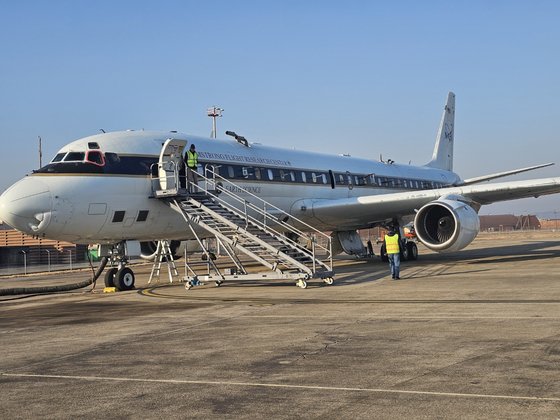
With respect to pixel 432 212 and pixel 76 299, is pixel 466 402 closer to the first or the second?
pixel 76 299

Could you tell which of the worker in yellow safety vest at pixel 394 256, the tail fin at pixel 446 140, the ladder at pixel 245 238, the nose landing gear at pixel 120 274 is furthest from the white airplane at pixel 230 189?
→ the tail fin at pixel 446 140

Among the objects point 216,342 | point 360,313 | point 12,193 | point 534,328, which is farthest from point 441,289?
A: point 12,193

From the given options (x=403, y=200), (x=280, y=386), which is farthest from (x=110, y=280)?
(x=280, y=386)

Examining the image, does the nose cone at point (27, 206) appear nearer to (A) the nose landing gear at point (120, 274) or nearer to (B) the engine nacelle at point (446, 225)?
(A) the nose landing gear at point (120, 274)

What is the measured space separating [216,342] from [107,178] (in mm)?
9533

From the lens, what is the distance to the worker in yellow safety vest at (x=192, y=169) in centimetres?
1855

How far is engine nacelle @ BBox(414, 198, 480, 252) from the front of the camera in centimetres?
1986

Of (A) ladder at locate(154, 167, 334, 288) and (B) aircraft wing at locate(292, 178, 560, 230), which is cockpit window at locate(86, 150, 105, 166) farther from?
(B) aircraft wing at locate(292, 178, 560, 230)

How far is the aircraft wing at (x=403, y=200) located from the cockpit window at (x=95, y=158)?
806 cm

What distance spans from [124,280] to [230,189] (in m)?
4.31

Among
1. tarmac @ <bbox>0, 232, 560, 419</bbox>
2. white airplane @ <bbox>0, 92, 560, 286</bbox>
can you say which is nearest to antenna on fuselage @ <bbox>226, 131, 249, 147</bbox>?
white airplane @ <bbox>0, 92, 560, 286</bbox>

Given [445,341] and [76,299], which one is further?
[76,299]

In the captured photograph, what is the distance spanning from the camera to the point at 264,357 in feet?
23.9

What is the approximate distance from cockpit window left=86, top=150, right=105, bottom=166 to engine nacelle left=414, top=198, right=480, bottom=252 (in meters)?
9.76
